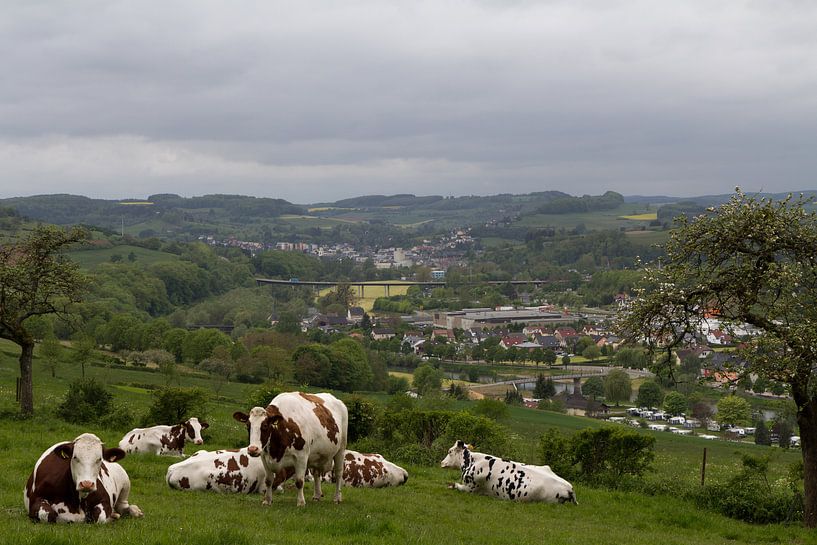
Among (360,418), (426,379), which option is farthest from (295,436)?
(426,379)

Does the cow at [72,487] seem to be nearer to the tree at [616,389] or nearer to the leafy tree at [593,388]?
the tree at [616,389]

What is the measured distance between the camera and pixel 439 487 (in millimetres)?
20672

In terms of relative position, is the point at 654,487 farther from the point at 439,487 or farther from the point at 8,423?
the point at 8,423

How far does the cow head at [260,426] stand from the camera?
1434 centimetres

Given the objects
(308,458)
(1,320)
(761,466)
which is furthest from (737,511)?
(1,320)

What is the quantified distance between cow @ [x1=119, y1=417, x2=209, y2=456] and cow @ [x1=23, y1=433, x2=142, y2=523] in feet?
30.8

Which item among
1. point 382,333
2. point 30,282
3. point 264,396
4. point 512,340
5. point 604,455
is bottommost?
point 382,333

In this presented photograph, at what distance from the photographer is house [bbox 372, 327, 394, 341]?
173000 mm

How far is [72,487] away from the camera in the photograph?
478 inches

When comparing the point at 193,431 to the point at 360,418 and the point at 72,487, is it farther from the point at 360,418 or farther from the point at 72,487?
the point at 72,487

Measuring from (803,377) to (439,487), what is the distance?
9.10 meters

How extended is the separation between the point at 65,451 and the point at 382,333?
166 meters

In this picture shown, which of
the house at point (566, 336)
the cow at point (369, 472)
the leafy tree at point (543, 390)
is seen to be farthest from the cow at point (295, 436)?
the house at point (566, 336)

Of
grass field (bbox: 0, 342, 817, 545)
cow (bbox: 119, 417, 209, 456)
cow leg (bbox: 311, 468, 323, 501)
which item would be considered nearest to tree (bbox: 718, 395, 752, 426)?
grass field (bbox: 0, 342, 817, 545)
